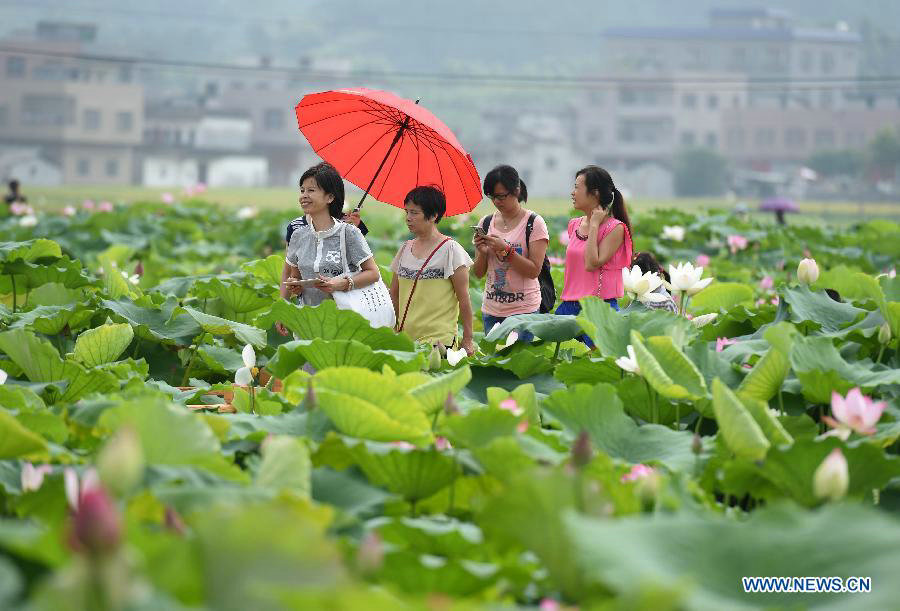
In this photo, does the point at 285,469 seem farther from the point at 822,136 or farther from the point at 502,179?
the point at 822,136

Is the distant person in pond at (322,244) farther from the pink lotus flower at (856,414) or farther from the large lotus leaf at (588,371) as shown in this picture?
the pink lotus flower at (856,414)

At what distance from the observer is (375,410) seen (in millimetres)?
1967

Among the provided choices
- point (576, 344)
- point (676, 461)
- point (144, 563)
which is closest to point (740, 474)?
point (676, 461)

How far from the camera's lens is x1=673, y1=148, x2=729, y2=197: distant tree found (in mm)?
78562

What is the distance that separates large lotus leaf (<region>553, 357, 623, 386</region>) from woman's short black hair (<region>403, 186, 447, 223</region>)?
1681mm

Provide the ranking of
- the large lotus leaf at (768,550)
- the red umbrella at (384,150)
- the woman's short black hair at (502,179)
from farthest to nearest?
the red umbrella at (384,150)
the woman's short black hair at (502,179)
the large lotus leaf at (768,550)

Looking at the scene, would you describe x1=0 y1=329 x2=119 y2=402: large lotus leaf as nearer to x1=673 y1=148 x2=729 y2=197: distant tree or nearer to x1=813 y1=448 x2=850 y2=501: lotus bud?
x1=813 y1=448 x2=850 y2=501: lotus bud

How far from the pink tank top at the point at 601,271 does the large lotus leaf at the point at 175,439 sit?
10.6ft

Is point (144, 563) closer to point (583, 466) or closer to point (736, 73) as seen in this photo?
point (583, 466)

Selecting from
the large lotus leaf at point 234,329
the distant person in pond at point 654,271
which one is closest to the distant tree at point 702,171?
the distant person in pond at point 654,271

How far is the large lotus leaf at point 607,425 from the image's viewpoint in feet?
7.31

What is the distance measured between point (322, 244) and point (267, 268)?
94 centimetres

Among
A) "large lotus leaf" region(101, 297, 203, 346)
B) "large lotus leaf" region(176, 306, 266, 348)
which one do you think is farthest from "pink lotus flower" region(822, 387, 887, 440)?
→ "large lotus leaf" region(101, 297, 203, 346)

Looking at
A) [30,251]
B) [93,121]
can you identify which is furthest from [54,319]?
[93,121]
